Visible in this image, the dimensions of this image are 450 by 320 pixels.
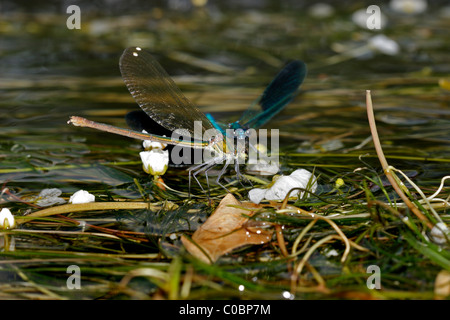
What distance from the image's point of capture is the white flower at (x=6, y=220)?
1.95 metres

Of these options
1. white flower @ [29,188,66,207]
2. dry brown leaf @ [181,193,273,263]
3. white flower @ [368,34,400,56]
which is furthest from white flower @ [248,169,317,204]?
white flower @ [368,34,400,56]

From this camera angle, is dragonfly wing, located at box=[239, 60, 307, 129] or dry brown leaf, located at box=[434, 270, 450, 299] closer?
dry brown leaf, located at box=[434, 270, 450, 299]

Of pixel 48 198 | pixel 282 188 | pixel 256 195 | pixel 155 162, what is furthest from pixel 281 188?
pixel 48 198

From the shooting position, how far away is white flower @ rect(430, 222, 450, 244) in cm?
167

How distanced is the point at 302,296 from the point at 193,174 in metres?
1.02

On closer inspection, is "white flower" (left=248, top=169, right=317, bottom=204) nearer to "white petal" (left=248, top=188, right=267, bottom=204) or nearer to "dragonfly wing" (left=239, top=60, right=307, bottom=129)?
"white petal" (left=248, top=188, right=267, bottom=204)

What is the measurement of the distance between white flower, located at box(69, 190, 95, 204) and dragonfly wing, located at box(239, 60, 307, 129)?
105 centimetres

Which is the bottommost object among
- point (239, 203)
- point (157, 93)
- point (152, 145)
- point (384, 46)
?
point (239, 203)

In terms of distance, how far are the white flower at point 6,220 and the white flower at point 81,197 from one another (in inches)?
11.1

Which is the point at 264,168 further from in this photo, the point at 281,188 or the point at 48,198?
the point at 48,198

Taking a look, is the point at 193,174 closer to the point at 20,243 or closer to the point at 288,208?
the point at 288,208

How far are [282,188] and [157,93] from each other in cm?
92

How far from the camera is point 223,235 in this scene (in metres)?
1.79

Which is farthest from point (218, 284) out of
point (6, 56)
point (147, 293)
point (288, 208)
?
point (6, 56)
